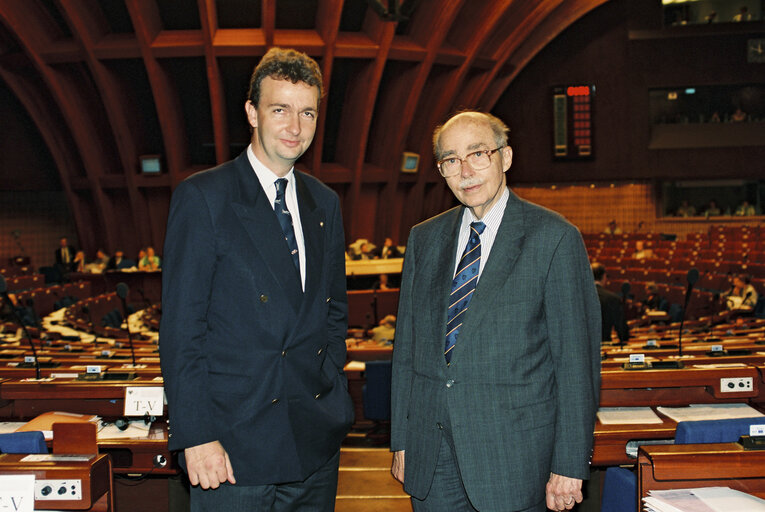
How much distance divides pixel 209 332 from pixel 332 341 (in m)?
0.47

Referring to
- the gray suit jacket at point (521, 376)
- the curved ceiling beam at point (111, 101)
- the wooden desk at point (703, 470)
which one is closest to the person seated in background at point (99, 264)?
the curved ceiling beam at point (111, 101)

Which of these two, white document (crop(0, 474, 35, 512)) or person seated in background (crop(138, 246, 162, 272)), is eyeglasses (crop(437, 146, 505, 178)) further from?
person seated in background (crop(138, 246, 162, 272))

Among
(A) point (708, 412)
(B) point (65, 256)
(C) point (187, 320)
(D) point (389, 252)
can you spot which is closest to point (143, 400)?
(C) point (187, 320)

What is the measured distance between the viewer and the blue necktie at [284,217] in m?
2.29

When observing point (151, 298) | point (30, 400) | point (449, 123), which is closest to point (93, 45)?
point (151, 298)

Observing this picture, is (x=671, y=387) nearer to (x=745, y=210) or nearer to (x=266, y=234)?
(x=266, y=234)

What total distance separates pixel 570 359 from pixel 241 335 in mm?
1054

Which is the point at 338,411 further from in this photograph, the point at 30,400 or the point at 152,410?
the point at 30,400

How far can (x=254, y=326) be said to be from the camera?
2148 mm

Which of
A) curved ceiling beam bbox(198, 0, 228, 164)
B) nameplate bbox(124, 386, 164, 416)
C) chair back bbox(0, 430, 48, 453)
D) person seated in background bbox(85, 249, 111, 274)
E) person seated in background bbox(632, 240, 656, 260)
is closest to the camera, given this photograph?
chair back bbox(0, 430, 48, 453)

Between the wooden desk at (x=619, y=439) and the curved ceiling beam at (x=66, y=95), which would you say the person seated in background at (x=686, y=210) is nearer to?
the curved ceiling beam at (x=66, y=95)

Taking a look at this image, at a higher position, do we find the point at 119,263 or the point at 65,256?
the point at 65,256

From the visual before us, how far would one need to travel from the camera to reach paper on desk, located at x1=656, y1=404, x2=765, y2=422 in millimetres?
3510

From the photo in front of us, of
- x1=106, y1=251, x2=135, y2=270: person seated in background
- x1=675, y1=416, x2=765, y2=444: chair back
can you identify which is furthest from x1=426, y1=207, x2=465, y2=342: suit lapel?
x1=106, y1=251, x2=135, y2=270: person seated in background
